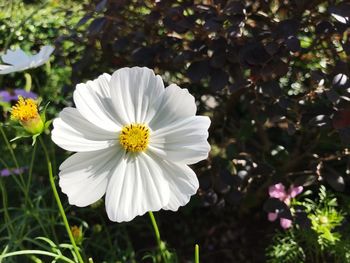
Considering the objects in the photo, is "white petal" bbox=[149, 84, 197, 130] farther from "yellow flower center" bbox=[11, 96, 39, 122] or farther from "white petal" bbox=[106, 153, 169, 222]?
"yellow flower center" bbox=[11, 96, 39, 122]

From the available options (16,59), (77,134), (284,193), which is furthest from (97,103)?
(284,193)

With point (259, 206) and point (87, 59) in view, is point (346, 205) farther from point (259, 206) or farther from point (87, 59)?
point (87, 59)

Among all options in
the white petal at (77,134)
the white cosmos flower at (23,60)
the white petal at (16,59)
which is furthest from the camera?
the white petal at (16,59)

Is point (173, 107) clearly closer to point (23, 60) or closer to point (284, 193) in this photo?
point (23, 60)

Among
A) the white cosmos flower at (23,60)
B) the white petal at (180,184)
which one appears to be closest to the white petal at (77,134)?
the white petal at (180,184)

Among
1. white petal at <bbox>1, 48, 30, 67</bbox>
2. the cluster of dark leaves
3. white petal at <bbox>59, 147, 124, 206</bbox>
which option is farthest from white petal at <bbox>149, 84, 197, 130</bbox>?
white petal at <bbox>1, 48, 30, 67</bbox>

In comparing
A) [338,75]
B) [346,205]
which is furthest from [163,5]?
[346,205]

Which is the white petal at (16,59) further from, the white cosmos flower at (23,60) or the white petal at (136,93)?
the white petal at (136,93)
